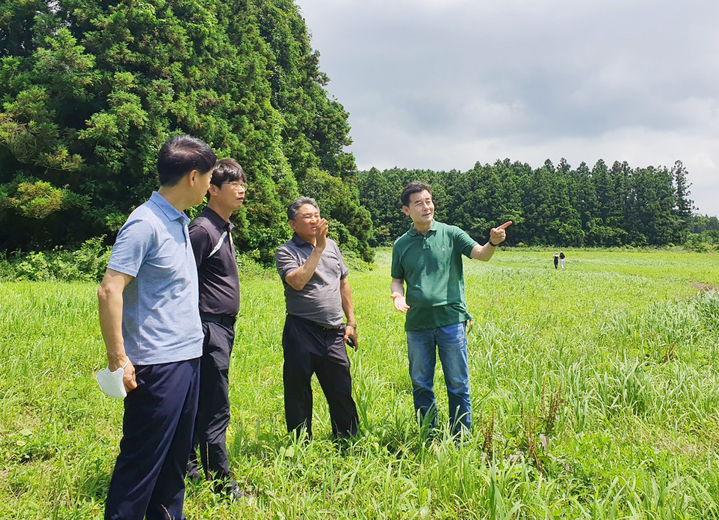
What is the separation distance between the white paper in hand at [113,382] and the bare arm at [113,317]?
33mm

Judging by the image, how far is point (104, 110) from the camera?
12.4m

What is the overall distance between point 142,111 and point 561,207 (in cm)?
7547

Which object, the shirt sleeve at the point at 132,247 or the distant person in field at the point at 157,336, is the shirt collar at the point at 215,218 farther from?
the shirt sleeve at the point at 132,247

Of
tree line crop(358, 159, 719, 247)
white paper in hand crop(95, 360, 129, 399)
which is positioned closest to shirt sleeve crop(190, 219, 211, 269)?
white paper in hand crop(95, 360, 129, 399)

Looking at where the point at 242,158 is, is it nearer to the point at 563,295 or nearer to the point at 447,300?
the point at 563,295

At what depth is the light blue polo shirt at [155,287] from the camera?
1971mm

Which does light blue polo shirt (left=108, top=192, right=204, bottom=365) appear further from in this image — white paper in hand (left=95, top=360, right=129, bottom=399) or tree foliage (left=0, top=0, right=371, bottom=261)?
tree foliage (left=0, top=0, right=371, bottom=261)

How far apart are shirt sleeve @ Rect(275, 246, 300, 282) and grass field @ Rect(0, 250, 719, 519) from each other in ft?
4.00

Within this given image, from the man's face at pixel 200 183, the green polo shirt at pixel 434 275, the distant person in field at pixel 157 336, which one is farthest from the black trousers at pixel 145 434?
the green polo shirt at pixel 434 275

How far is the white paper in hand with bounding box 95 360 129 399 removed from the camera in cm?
187

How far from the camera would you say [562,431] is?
354 centimetres

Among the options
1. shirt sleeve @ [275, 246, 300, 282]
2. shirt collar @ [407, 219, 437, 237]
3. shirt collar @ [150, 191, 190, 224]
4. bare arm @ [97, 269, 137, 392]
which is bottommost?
bare arm @ [97, 269, 137, 392]

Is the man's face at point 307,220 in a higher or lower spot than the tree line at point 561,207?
lower

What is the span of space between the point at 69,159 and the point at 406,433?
1304 centimetres
